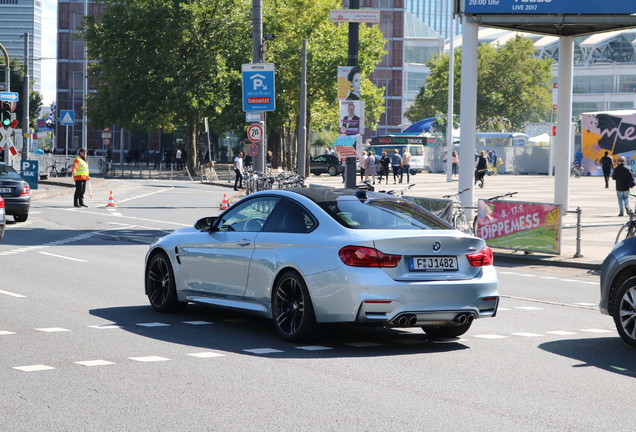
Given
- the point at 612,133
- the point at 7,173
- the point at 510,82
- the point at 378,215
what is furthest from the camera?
the point at 510,82

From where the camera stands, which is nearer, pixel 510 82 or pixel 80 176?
pixel 80 176

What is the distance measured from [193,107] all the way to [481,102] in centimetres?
4294

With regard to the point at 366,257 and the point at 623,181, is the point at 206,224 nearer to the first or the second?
the point at 366,257

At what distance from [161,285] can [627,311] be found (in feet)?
16.1

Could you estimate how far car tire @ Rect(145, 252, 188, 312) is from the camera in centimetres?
1039

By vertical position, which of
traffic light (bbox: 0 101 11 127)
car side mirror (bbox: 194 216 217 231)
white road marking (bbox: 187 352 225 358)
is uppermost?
traffic light (bbox: 0 101 11 127)

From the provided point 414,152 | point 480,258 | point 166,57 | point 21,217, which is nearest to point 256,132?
point 21,217

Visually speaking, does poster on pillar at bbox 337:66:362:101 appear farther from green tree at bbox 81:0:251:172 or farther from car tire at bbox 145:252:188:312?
green tree at bbox 81:0:251:172

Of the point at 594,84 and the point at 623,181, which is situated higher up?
the point at 594,84

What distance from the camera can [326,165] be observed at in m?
67.6

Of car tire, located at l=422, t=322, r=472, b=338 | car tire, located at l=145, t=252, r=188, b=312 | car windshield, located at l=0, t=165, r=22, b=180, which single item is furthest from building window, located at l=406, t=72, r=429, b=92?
car tire, located at l=422, t=322, r=472, b=338

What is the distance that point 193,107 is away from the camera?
180 feet

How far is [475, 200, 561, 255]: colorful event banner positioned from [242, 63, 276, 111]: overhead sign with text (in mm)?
9646

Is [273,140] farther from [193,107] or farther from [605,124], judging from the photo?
[605,124]
